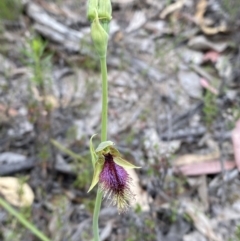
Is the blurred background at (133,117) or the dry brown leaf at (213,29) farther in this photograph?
the dry brown leaf at (213,29)

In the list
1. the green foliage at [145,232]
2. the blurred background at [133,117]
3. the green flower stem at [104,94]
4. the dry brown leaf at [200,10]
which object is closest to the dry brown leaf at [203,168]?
the blurred background at [133,117]

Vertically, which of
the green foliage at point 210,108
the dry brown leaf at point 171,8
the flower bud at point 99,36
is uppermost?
the dry brown leaf at point 171,8

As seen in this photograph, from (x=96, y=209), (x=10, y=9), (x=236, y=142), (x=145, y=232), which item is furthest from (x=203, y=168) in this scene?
(x=10, y=9)

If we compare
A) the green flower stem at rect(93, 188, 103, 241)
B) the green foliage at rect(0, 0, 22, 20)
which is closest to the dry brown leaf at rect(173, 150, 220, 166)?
the green flower stem at rect(93, 188, 103, 241)

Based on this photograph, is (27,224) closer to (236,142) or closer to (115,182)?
(115,182)

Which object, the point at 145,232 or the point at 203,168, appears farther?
the point at 203,168

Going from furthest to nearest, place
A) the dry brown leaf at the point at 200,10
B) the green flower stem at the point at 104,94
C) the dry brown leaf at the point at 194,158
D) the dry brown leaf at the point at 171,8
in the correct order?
1. the dry brown leaf at the point at 171,8
2. the dry brown leaf at the point at 200,10
3. the dry brown leaf at the point at 194,158
4. the green flower stem at the point at 104,94

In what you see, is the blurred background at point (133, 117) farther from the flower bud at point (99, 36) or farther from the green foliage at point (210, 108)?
the flower bud at point (99, 36)

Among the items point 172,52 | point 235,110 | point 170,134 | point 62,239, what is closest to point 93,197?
point 62,239
